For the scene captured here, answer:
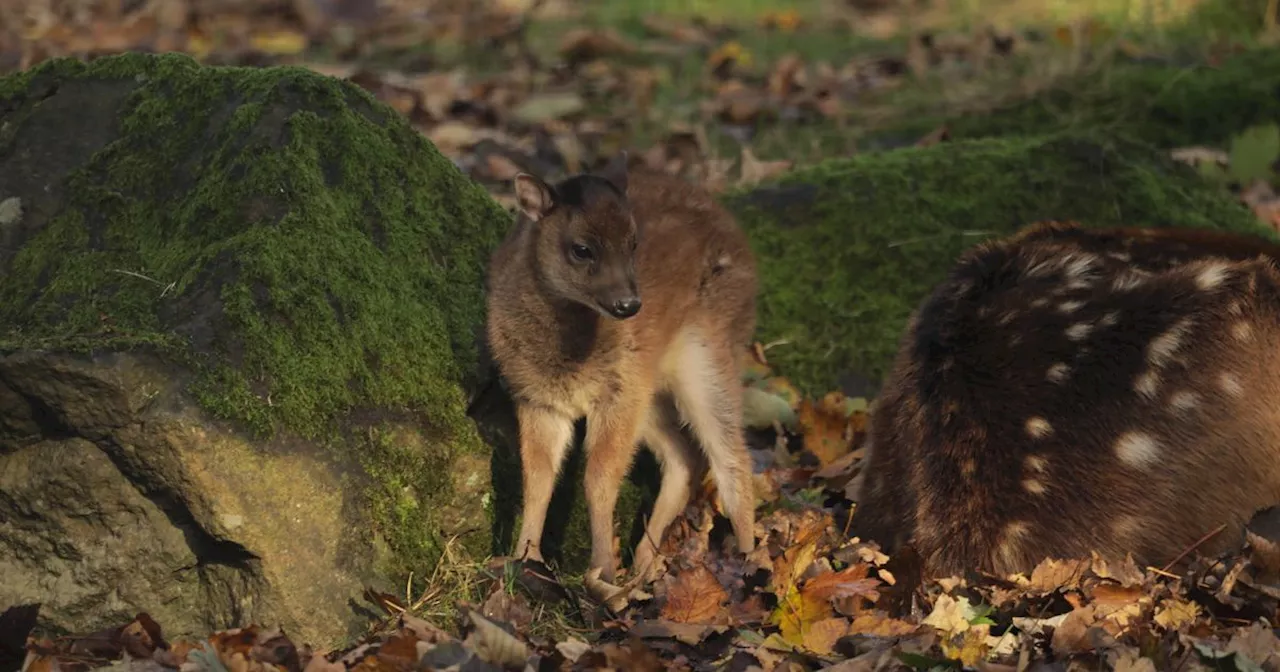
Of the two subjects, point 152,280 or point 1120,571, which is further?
point 152,280

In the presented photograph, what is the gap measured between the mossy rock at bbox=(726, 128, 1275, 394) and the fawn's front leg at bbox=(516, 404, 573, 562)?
6.88 ft

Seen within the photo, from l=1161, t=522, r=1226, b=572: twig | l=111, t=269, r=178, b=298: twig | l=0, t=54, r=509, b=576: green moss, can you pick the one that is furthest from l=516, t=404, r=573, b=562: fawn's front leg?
l=1161, t=522, r=1226, b=572: twig

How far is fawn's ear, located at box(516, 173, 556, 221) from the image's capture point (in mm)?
5504

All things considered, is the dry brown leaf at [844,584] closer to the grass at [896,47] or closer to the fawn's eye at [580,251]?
the fawn's eye at [580,251]

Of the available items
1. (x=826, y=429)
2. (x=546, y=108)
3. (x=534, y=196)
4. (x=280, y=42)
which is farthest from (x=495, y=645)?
(x=280, y=42)

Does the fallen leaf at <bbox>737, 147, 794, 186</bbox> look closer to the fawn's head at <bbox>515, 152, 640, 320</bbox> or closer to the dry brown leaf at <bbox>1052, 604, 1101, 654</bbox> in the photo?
the fawn's head at <bbox>515, 152, 640, 320</bbox>

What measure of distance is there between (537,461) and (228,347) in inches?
43.8

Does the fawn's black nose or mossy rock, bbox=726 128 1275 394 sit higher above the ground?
the fawn's black nose

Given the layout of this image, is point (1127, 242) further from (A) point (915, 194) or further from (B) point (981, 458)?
(A) point (915, 194)

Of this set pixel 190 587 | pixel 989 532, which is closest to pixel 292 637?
pixel 190 587

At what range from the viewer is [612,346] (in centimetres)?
545

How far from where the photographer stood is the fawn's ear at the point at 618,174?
5602 mm

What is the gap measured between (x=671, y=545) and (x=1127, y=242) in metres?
1.94

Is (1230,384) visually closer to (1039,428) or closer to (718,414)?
A: (1039,428)
